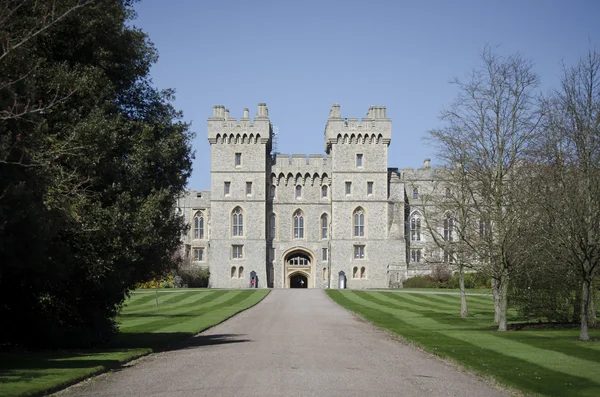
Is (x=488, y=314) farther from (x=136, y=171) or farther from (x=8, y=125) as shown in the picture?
(x=8, y=125)

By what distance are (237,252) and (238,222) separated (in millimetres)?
2698

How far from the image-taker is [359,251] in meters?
65.4

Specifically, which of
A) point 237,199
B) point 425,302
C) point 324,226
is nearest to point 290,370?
point 425,302

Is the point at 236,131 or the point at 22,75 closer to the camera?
the point at 22,75

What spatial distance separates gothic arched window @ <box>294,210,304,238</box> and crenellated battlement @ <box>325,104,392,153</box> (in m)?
7.34

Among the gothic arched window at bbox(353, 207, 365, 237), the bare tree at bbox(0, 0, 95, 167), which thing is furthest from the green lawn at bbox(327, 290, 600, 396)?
the gothic arched window at bbox(353, 207, 365, 237)

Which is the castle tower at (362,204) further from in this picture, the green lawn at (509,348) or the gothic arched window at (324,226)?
the green lawn at (509,348)

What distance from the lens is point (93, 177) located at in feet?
55.6

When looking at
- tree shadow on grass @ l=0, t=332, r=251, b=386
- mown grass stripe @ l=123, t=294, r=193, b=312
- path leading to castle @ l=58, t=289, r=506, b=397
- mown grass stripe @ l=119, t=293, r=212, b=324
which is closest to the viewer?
path leading to castle @ l=58, t=289, r=506, b=397

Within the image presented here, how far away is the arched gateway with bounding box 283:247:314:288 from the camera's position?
66938 mm

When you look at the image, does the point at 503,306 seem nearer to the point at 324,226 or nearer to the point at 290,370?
the point at 290,370

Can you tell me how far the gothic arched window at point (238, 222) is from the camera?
65250 mm

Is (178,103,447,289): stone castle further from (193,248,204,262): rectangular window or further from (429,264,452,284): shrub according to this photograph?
(193,248,204,262): rectangular window

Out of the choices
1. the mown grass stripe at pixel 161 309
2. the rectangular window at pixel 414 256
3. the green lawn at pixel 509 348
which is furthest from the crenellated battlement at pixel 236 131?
the green lawn at pixel 509 348
